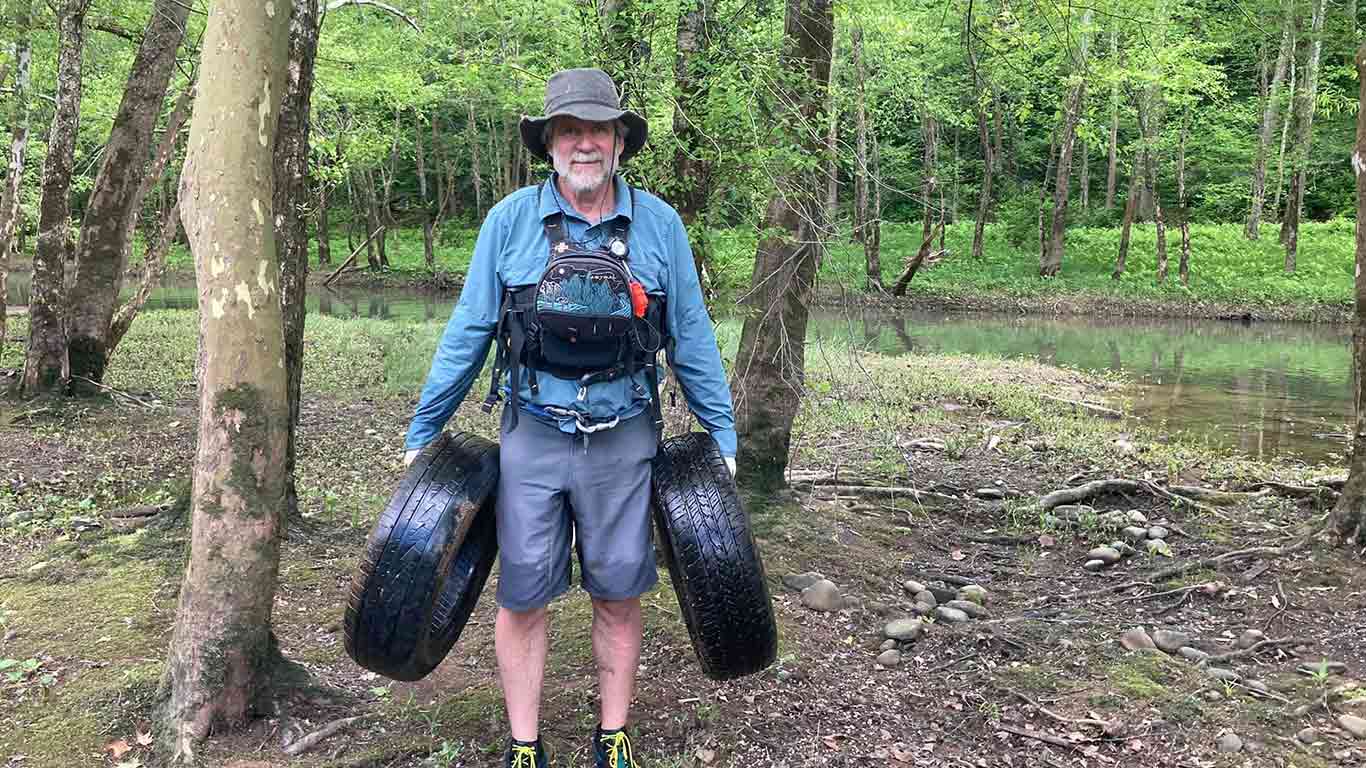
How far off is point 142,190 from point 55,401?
204 centimetres

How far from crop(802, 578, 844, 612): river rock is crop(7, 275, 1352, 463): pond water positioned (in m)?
1.29

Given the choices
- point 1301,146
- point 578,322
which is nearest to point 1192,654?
point 578,322

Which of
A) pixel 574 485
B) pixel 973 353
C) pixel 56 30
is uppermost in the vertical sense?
pixel 56 30

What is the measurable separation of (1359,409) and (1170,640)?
6.70 ft

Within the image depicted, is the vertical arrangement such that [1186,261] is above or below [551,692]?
above

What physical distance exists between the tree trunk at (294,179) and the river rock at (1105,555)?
14.9 ft

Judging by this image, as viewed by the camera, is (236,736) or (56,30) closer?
(236,736)

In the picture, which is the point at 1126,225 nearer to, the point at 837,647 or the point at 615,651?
the point at 837,647

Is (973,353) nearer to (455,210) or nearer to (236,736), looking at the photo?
(236,736)

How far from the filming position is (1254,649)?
433 centimetres

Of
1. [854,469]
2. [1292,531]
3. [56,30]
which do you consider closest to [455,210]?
[56,30]

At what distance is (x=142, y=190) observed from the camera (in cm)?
865

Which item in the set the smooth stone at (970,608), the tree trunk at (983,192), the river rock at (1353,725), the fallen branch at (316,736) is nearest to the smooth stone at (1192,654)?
the river rock at (1353,725)

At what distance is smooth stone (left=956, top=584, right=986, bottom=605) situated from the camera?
194 inches
